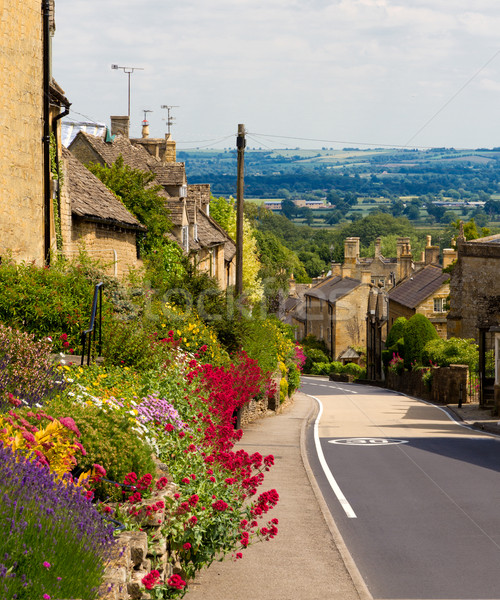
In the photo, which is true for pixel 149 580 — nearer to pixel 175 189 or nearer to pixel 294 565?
pixel 294 565

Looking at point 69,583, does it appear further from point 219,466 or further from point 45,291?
point 45,291

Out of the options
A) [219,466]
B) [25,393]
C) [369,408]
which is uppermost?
[25,393]

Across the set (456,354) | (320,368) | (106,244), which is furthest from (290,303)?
(106,244)

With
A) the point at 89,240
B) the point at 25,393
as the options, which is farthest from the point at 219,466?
the point at 89,240

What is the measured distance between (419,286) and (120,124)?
33676mm

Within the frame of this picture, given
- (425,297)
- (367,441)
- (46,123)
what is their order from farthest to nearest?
1. (425,297)
2. (367,441)
3. (46,123)

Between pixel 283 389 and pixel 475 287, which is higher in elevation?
pixel 475 287

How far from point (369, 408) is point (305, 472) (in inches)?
760

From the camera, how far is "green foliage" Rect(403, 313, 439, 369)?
175 ft

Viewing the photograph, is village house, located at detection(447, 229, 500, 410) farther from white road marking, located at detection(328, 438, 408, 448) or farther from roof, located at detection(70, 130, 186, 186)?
white road marking, located at detection(328, 438, 408, 448)

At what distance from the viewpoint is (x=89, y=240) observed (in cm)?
2711

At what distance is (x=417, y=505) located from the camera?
13.5m

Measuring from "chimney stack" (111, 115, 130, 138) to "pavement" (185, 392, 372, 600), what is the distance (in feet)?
133

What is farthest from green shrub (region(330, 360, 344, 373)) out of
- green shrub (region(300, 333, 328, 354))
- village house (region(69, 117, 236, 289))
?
village house (region(69, 117, 236, 289))
